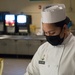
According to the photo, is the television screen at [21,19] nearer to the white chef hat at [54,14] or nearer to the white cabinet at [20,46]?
the white cabinet at [20,46]

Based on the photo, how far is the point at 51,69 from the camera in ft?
5.85

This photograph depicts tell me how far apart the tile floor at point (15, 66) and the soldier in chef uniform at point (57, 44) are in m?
3.44

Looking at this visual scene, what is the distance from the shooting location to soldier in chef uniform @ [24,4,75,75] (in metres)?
1.73

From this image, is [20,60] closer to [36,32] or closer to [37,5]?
[36,32]

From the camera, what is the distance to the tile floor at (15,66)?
5282mm

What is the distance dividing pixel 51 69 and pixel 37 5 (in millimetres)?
5193

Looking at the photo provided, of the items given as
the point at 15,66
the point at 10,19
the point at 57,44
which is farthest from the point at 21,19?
the point at 57,44

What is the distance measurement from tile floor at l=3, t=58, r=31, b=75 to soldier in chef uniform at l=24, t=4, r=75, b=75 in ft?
11.3

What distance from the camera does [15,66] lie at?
5.77 metres

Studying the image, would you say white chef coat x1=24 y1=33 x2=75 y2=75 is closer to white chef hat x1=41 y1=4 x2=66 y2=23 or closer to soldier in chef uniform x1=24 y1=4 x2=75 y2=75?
soldier in chef uniform x1=24 y1=4 x2=75 y2=75

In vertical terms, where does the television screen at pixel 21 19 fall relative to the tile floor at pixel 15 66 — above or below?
above

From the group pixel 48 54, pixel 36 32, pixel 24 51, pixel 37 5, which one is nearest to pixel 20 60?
pixel 24 51

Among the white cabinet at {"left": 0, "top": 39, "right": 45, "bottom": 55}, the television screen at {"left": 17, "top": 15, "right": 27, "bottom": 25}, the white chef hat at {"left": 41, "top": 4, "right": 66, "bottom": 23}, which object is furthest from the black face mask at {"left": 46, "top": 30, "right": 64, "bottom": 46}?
the television screen at {"left": 17, "top": 15, "right": 27, "bottom": 25}

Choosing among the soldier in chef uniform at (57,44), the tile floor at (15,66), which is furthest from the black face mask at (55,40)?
the tile floor at (15,66)
